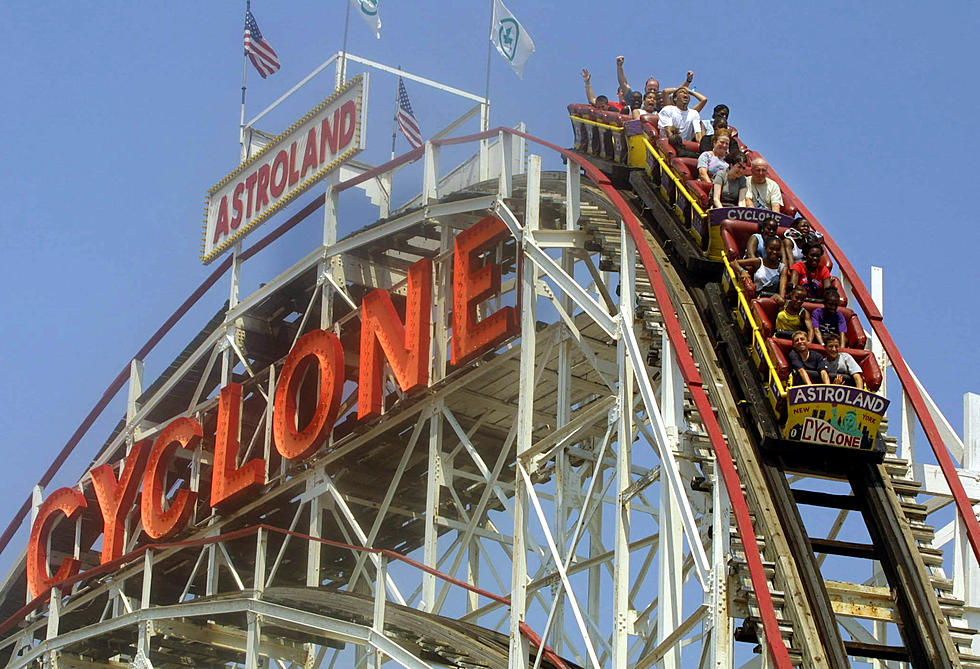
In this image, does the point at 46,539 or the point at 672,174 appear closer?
the point at 672,174

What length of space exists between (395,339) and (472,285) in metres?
1.65

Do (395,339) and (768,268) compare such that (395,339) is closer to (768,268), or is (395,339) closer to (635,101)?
(635,101)

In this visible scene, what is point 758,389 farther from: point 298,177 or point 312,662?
point 298,177

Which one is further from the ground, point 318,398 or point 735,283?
point 318,398

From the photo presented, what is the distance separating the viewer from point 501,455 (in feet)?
73.9

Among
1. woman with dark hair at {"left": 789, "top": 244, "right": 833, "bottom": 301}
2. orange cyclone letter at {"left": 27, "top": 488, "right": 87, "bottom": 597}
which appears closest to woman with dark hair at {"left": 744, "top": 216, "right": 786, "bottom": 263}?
woman with dark hair at {"left": 789, "top": 244, "right": 833, "bottom": 301}

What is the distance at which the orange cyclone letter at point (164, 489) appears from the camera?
2756 cm

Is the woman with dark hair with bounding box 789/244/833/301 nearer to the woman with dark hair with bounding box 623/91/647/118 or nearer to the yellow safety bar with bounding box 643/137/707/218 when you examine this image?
the yellow safety bar with bounding box 643/137/707/218

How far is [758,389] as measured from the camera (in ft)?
52.2

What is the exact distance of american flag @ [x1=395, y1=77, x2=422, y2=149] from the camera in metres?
29.9

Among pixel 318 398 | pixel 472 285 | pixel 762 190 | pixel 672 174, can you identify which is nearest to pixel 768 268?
pixel 762 190

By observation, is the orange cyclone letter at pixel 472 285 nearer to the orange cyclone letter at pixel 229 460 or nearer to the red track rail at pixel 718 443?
the red track rail at pixel 718 443

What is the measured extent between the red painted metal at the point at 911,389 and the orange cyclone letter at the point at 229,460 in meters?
10.0

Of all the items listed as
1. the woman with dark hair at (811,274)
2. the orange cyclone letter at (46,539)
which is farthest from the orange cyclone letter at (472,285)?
the orange cyclone letter at (46,539)
